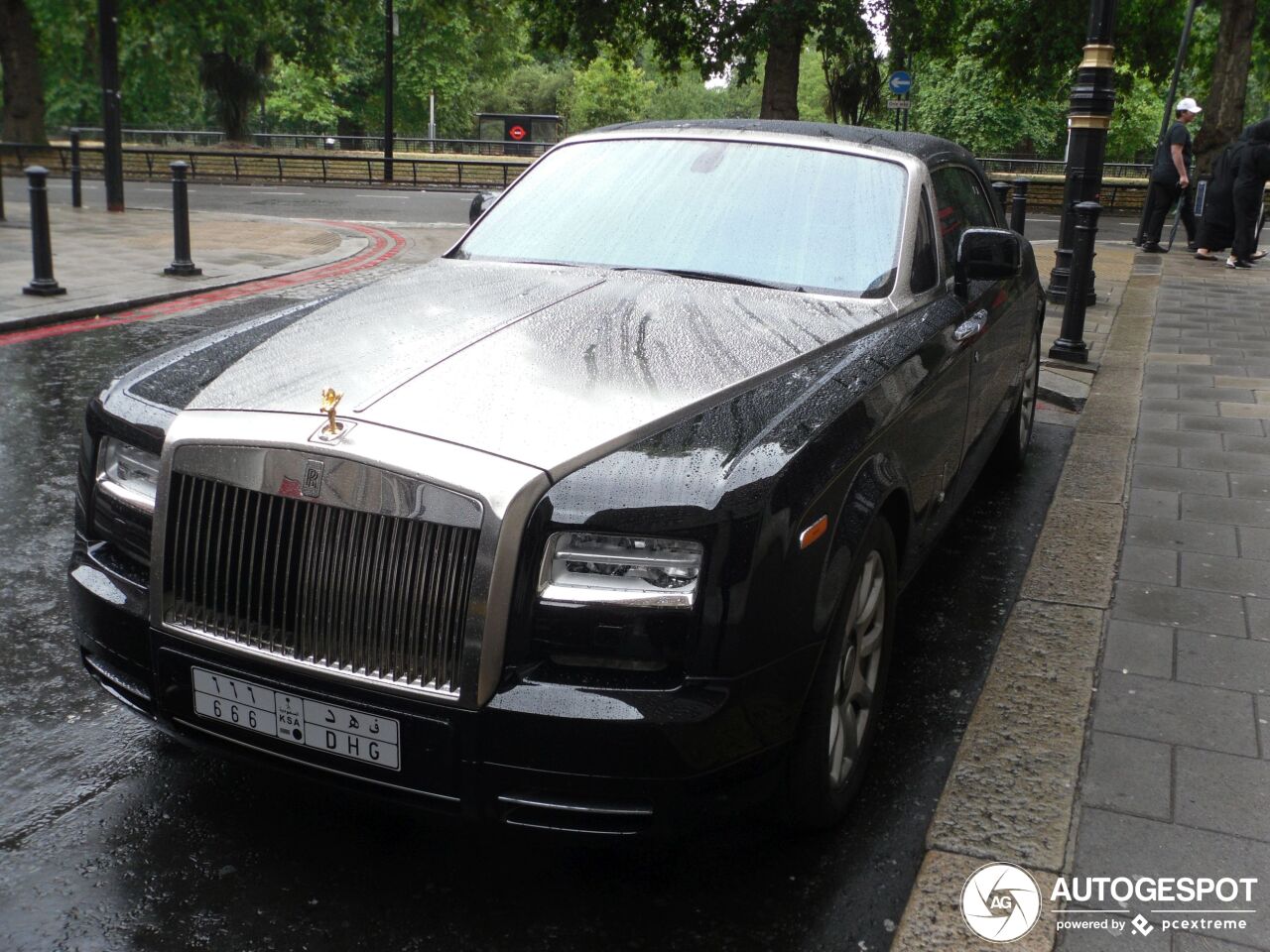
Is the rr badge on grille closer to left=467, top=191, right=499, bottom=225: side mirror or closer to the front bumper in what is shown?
the front bumper

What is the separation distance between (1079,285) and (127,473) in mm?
7570

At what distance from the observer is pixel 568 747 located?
234 centimetres

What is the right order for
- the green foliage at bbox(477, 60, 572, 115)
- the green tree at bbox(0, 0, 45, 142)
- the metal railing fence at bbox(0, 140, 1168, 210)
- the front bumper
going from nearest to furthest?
1. the front bumper
2. the metal railing fence at bbox(0, 140, 1168, 210)
3. the green tree at bbox(0, 0, 45, 142)
4. the green foliage at bbox(477, 60, 572, 115)

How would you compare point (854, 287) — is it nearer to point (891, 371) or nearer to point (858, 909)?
point (891, 371)

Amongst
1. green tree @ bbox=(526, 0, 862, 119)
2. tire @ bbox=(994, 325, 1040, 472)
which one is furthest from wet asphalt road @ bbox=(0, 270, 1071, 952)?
green tree @ bbox=(526, 0, 862, 119)

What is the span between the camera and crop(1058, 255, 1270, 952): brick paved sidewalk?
111 inches

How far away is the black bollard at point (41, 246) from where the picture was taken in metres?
10.5

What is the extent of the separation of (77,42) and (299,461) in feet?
153

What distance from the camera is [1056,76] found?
32938 mm

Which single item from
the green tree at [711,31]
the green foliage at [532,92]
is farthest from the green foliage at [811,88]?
the green tree at [711,31]

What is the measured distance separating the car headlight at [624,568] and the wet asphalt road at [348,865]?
1.72 feet

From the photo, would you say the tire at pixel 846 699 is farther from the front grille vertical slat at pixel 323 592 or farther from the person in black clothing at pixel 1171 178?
the person in black clothing at pixel 1171 178

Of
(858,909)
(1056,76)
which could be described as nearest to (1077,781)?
(858,909)

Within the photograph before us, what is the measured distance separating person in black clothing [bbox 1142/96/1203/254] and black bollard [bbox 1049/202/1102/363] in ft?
28.4
